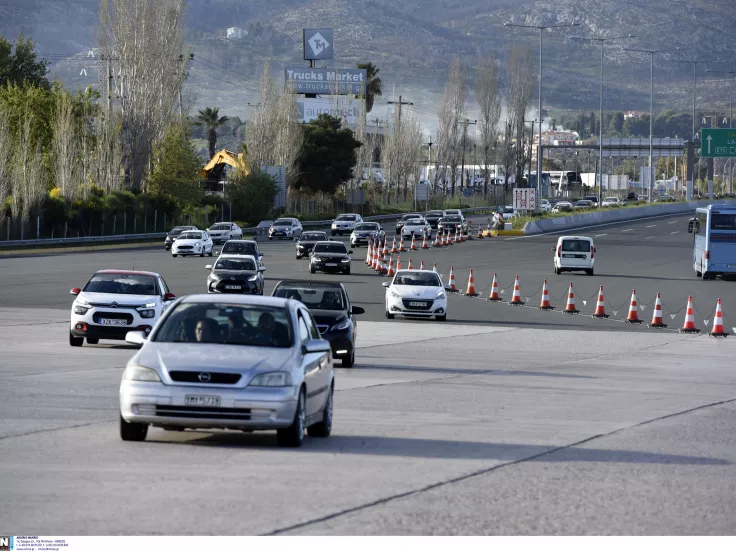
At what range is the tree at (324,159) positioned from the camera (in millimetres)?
121812

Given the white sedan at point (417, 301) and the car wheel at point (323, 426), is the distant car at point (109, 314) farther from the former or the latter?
the car wheel at point (323, 426)

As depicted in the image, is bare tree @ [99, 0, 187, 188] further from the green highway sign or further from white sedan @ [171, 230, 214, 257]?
the green highway sign

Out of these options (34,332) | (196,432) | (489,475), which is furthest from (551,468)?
(34,332)

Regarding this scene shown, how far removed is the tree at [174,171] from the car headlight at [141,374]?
267 ft

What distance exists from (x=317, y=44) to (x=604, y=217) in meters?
59.9

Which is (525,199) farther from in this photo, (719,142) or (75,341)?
(75,341)

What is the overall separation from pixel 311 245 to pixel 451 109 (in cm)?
8425

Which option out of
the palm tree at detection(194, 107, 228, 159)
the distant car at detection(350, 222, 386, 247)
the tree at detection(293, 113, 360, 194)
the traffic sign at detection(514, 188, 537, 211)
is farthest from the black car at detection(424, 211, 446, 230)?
the palm tree at detection(194, 107, 228, 159)

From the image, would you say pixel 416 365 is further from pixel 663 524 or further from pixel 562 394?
pixel 663 524

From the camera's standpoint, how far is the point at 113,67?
92312 millimetres

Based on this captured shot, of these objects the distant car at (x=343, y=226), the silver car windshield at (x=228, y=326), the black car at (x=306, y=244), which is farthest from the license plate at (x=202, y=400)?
the distant car at (x=343, y=226)

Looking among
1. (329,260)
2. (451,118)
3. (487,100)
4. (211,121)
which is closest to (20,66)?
(211,121)

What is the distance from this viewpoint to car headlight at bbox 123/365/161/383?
1207 centimetres

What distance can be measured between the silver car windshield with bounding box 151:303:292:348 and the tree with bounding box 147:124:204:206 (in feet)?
263
